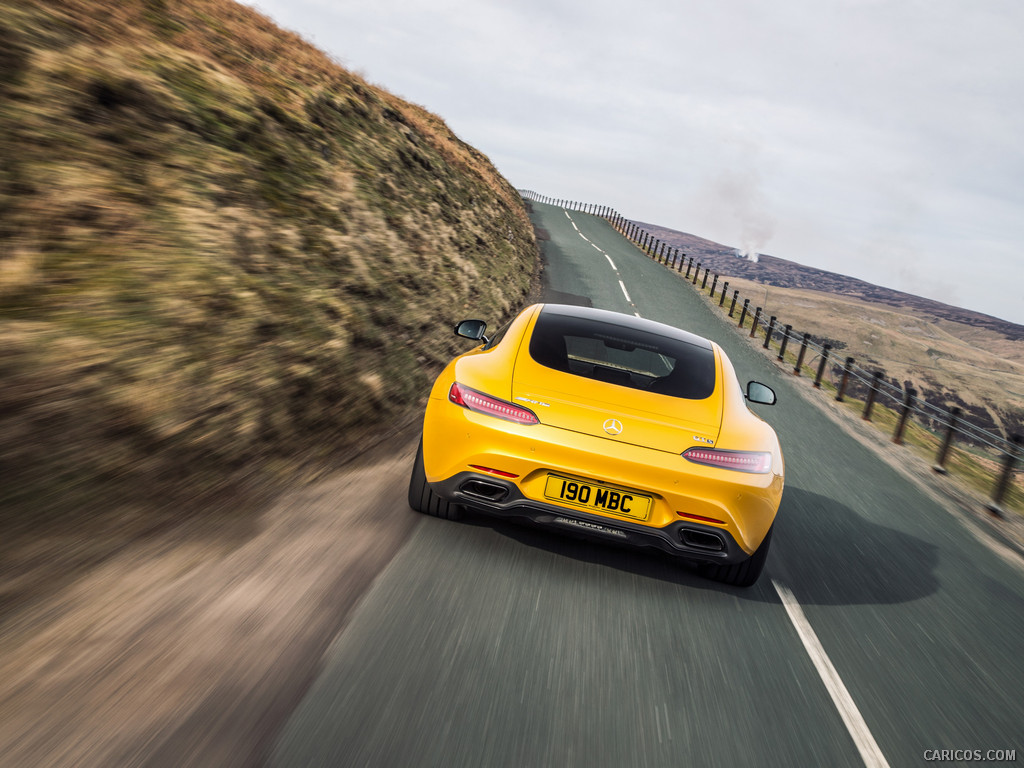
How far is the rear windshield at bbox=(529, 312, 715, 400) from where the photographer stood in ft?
13.5

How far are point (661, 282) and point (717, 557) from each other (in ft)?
85.2

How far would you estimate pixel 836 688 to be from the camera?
329 centimetres

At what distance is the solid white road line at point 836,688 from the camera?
2.83 metres

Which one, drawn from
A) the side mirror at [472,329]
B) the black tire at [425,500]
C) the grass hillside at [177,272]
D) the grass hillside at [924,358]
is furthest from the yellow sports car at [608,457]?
the grass hillside at [924,358]

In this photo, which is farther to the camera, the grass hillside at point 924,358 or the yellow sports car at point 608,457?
the grass hillside at point 924,358

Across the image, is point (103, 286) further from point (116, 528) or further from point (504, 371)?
point (504, 371)

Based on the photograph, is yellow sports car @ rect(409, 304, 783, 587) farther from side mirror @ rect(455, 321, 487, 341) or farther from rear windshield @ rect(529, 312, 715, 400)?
side mirror @ rect(455, 321, 487, 341)

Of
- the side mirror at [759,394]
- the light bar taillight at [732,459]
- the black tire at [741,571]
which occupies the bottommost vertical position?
the black tire at [741,571]

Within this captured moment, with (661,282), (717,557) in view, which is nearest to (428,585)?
(717,557)

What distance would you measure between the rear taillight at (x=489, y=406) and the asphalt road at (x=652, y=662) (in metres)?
0.92

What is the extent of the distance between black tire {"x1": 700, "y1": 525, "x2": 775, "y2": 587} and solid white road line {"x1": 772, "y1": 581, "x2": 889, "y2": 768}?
0.92 feet

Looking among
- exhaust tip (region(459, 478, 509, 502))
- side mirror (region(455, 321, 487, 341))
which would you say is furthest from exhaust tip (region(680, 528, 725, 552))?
side mirror (region(455, 321, 487, 341))

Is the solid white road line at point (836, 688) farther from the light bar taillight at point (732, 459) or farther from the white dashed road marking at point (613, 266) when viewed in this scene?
the white dashed road marking at point (613, 266)

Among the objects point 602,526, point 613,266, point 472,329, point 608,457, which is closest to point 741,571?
point 602,526
